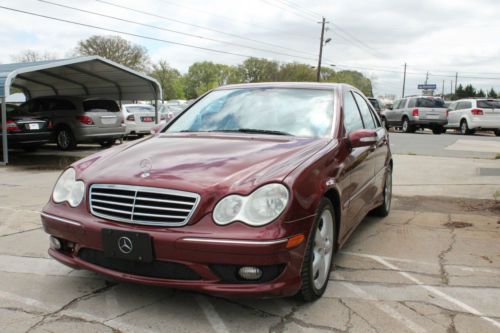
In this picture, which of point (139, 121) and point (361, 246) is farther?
point (139, 121)

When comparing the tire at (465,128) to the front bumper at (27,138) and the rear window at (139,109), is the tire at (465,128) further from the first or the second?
the front bumper at (27,138)

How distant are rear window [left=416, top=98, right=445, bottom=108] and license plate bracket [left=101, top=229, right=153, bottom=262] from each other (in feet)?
75.1

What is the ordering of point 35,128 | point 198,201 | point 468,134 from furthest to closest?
point 468,134 → point 35,128 → point 198,201

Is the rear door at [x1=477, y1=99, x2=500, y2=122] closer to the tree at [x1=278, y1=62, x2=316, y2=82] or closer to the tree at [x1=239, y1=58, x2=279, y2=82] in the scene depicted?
the tree at [x1=278, y1=62, x2=316, y2=82]

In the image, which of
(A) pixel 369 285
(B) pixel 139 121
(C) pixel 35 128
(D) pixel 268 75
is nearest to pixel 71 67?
(C) pixel 35 128

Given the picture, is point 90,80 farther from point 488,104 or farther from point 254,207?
point 488,104

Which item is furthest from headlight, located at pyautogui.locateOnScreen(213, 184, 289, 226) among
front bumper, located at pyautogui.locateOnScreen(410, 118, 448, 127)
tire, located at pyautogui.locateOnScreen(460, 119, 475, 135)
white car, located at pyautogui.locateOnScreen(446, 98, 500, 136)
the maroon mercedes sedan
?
front bumper, located at pyautogui.locateOnScreen(410, 118, 448, 127)

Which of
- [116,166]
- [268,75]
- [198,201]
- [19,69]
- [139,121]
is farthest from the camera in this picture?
[268,75]

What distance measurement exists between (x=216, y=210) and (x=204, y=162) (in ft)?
1.60

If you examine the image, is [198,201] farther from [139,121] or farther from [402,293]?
[139,121]

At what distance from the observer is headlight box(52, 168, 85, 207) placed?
10.9 ft

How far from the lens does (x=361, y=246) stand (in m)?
4.84

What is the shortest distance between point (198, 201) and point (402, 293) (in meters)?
1.74

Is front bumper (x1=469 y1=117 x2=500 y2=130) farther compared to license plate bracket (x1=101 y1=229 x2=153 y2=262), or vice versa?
front bumper (x1=469 y1=117 x2=500 y2=130)
